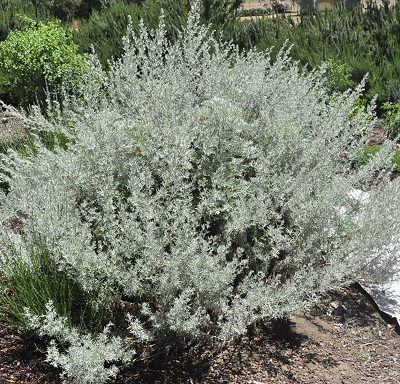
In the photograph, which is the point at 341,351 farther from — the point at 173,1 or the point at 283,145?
the point at 173,1

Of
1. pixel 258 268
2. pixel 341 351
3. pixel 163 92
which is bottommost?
pixel 341 351

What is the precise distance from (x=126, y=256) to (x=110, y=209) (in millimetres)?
241

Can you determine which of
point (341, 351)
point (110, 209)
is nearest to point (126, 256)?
point (110, 209)

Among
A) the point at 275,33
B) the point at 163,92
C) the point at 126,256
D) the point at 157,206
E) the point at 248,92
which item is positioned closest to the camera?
the point at 126,256

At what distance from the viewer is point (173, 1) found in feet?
30.3

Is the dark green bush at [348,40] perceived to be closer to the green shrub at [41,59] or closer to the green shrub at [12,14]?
the green shrub at [41,59]

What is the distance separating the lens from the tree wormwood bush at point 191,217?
2.95 meters

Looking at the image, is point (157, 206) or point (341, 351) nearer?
point (157, 206)

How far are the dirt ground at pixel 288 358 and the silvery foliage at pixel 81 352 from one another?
0.23 meters

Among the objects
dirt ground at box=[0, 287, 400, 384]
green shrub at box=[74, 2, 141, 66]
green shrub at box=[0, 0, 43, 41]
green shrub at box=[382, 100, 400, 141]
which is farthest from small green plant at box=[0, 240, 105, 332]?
green shrub at box=[0, 0, 43, 41]

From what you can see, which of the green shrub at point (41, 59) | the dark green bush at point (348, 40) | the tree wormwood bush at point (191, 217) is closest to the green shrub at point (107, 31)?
the green shrub at point (41, 59)

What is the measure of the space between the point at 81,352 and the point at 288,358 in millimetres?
1228

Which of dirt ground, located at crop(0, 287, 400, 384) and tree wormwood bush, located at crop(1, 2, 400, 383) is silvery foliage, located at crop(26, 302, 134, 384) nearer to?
tree wormwood bush, located at crop(1, 2, 400, 383)

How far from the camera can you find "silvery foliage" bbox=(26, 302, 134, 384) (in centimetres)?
268
